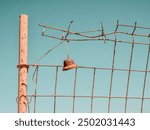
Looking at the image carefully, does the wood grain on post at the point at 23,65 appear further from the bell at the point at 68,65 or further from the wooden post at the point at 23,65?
the bell at the point at 68,65

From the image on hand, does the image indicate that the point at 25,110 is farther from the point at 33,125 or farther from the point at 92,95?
the point at 92,95

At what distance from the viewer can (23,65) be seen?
4762mm

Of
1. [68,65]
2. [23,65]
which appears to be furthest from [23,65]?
[68,65]

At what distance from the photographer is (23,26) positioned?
16.1 feet

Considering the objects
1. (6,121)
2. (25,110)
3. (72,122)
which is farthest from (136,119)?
(6,121)

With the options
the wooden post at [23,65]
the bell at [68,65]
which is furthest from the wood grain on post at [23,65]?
the bell at [68,65]

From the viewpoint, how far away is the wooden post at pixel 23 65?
4695 millimetres

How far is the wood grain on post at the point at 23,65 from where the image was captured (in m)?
4.70

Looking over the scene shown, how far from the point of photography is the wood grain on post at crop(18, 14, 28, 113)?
15.4 ft

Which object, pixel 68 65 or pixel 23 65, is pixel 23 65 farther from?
pixel 68 65

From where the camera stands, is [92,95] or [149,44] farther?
[149,44]

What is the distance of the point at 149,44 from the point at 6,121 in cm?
263

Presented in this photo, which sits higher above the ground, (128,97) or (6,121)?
(128,97)

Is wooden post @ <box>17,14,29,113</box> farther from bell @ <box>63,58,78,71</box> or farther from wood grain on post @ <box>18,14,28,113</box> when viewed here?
bell @ <box>63,58,78,71</box>
